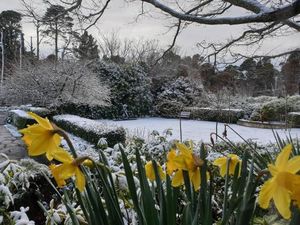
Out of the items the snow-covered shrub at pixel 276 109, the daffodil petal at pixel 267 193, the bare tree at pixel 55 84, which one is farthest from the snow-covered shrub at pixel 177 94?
the daffodil petal at pixel 267 193

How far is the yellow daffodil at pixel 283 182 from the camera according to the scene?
0.64m

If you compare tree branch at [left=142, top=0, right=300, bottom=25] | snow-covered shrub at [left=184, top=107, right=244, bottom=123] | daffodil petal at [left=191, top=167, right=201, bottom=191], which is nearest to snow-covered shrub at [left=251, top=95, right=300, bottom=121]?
snow-covered shrub at [left=184, top=107, right=244, bottom=123]

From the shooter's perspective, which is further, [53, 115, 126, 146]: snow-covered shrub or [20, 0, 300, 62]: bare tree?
[20, 0, 300, 62]: bare tree

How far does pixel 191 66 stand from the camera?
2573cm

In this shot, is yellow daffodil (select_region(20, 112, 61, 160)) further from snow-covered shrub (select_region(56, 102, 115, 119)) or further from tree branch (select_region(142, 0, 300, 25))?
snow-covered shrub (select_region(56, 102, 115, 119))

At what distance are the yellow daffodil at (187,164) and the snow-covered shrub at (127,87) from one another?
17.2 m

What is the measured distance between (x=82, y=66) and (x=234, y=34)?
753 centimetres

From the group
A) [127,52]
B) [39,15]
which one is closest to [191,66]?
[127,52]

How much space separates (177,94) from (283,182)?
19.1 metres

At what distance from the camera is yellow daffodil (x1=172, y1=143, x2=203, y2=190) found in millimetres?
905

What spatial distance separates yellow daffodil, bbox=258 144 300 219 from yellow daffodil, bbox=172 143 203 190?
267 mm

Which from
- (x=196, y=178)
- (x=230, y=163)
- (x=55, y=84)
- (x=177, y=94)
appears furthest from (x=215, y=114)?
(x=196, y=178)

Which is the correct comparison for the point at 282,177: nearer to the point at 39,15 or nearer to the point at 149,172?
the point at 149,172

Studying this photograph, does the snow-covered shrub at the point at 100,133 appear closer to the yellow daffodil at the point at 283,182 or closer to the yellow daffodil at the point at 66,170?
the yellow daffodil at the point at 66,170
